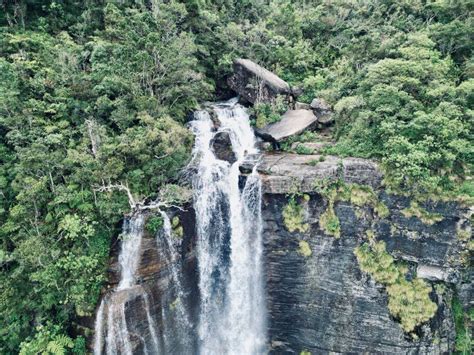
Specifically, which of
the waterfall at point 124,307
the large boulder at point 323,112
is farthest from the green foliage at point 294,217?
the waterfall at point 124,307

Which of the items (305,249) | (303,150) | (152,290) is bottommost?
(152,290)

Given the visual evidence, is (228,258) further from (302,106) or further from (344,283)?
(302,106)

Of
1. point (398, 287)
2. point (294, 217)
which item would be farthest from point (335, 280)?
point (294, 217)

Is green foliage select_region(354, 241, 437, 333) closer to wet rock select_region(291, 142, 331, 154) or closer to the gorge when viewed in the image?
the gorge

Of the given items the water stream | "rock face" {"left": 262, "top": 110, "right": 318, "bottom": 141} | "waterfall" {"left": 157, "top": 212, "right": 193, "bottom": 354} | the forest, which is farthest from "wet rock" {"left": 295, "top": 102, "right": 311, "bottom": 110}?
"waterfall" {"left": 157, "top": 212, "right": 193, "bottom": 354}

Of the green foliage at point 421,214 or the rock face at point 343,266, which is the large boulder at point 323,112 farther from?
the green foliage at point 421,214

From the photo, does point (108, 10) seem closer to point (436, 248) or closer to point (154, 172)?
point (154, 172)

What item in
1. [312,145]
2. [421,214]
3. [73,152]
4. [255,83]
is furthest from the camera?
[255,83]
